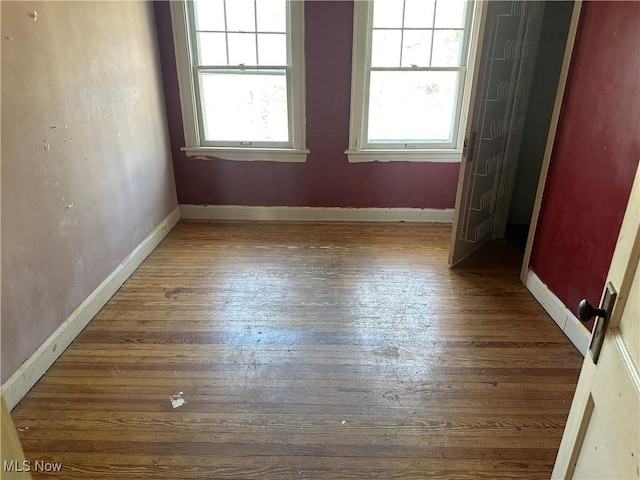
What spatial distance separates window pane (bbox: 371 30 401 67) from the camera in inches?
136

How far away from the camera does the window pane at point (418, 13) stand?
11.0 ft

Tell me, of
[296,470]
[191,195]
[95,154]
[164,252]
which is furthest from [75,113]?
[296,470]

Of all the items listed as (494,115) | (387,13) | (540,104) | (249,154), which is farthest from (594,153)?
(249,154)

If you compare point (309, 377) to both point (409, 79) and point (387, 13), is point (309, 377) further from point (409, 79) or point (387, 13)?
point (387, 13)

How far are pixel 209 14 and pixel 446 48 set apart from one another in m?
1.83

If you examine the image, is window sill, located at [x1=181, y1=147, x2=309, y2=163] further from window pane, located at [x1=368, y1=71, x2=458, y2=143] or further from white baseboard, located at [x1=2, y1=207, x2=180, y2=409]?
white baseboard, located at [x1=2, y1=207, x2=180, y2=409]

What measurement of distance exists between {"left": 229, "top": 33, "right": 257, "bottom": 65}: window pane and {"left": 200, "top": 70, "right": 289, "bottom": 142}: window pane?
0.10 m

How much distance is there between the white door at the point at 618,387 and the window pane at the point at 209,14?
327 cm

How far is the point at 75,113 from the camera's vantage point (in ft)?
7.88

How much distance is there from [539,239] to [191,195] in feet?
9.16

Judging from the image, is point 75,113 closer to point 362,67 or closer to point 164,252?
point 164,252

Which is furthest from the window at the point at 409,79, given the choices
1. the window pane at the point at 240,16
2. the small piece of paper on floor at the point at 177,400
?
the small piece of paper on floor at the point at 177,400

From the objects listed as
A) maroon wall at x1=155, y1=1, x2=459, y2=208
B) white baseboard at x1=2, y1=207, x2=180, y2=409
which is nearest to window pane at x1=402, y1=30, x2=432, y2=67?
maroon wall at x1=155, y1=1, x2=459, y2=208

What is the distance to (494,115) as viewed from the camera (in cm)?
293
